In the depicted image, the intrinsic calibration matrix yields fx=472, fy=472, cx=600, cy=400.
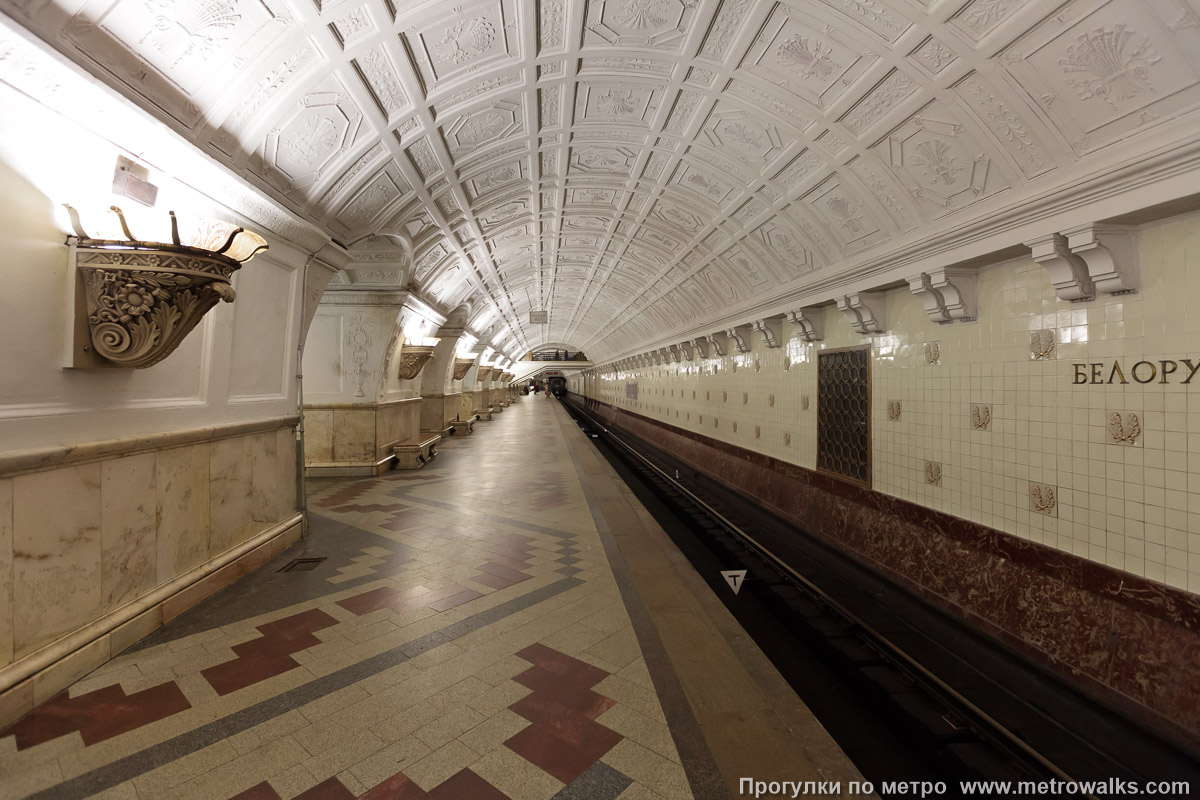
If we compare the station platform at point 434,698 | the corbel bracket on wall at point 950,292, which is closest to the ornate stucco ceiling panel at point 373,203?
the station platform at point 434,698

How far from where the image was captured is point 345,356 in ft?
30.2

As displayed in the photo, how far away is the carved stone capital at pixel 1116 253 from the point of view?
3232mm

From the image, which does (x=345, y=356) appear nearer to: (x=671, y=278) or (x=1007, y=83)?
(x=671, y=278)

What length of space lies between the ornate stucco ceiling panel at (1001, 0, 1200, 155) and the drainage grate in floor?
7.27 metres

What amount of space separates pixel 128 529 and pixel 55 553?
521 mm

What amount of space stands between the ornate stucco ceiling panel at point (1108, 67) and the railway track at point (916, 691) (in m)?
3.90

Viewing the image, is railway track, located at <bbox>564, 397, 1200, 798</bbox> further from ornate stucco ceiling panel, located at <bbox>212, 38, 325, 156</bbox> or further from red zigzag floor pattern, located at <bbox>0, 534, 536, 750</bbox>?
ornate stucco ceiling panel, located at <bbox>212, 38, 325, 156</bbox>

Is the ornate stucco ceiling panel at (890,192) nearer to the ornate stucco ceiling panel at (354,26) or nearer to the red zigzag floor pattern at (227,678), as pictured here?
the ornate stucco ceiling panel at (354,26)

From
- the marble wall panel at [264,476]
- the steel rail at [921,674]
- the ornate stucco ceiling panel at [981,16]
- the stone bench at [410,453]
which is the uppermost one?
the ornate stucco ceiling panel at [981,16]

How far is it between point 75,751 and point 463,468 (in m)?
8.56

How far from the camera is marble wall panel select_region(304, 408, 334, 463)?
9.17 metres

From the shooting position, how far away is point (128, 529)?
327 centimetres

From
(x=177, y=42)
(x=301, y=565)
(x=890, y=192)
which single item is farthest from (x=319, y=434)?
(x=890, y=192)

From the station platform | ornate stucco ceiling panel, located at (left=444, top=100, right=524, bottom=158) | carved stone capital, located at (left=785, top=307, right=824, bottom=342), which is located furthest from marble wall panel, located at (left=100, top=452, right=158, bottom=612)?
carved stone capital, located at (left=785, top=307, right=824, bottom=342)
